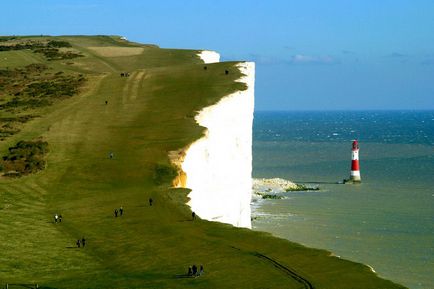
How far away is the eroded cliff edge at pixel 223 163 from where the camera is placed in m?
66.2

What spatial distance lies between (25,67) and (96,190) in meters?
57.4

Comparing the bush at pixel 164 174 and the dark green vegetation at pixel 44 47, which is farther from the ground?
the dark green vegetation at pixel 44 47

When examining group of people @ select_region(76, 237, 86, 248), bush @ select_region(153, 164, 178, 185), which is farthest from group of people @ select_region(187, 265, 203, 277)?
bush @ select_region(153, 164, 178, 185)

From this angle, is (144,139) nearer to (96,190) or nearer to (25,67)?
(96,190)

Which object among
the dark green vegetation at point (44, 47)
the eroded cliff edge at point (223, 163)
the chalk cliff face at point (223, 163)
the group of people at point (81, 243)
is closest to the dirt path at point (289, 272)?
the group of people at point (81, 243)

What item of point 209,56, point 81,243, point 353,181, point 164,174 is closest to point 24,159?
point 164,174

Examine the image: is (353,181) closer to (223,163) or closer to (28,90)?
(223,163)

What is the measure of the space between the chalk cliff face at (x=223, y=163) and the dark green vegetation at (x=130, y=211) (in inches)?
68.4

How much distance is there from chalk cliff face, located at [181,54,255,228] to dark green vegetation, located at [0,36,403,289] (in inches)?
68.4

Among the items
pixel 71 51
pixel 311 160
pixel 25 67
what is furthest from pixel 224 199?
pixel 311 160

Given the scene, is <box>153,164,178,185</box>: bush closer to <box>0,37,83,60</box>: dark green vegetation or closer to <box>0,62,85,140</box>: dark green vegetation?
<box>0,62,85,140</box>: dark green vegetation

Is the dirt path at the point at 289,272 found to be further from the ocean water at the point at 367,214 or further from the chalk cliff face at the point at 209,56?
the chalk cliff face at the point at 209,56

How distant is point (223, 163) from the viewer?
239ft

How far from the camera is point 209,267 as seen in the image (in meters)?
43.7
